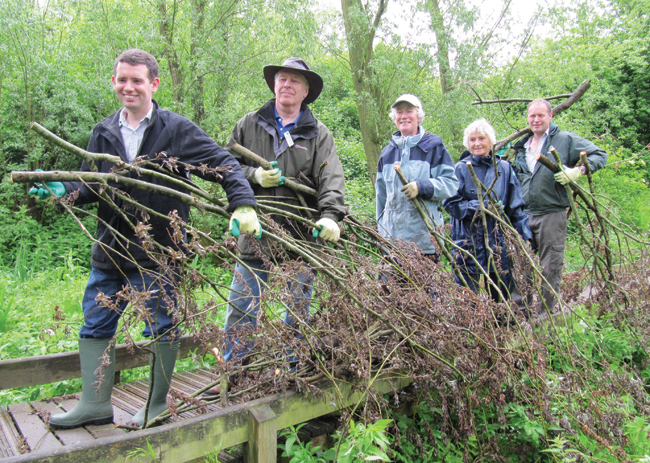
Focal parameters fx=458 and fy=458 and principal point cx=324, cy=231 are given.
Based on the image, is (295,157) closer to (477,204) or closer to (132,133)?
(132,133)

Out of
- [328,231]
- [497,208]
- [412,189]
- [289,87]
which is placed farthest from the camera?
[497,208]

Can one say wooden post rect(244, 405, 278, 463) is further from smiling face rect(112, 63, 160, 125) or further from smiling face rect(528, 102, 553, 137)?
smiling face rect(528, 102, 553, 137)

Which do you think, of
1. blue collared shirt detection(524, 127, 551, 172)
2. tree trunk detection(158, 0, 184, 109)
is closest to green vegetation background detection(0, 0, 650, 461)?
tree trunk detection(158, 0, 184, 109)

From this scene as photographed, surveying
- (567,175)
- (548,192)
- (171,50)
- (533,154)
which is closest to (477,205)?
(567,175)

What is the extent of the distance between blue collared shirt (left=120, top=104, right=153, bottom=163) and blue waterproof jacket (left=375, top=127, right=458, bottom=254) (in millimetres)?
1914

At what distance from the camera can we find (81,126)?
336 inches

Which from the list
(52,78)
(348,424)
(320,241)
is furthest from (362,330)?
(52,78)

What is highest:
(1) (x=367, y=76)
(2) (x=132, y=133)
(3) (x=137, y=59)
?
(1) (x=367, y=76)

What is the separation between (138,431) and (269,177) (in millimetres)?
1597

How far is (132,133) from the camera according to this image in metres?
2.58

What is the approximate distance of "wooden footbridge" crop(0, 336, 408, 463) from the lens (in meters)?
1.69

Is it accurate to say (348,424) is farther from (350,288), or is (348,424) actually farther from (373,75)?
(373,75)

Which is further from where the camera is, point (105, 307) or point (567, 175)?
point (567, 175)

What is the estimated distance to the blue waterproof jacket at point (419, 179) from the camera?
365 cm
